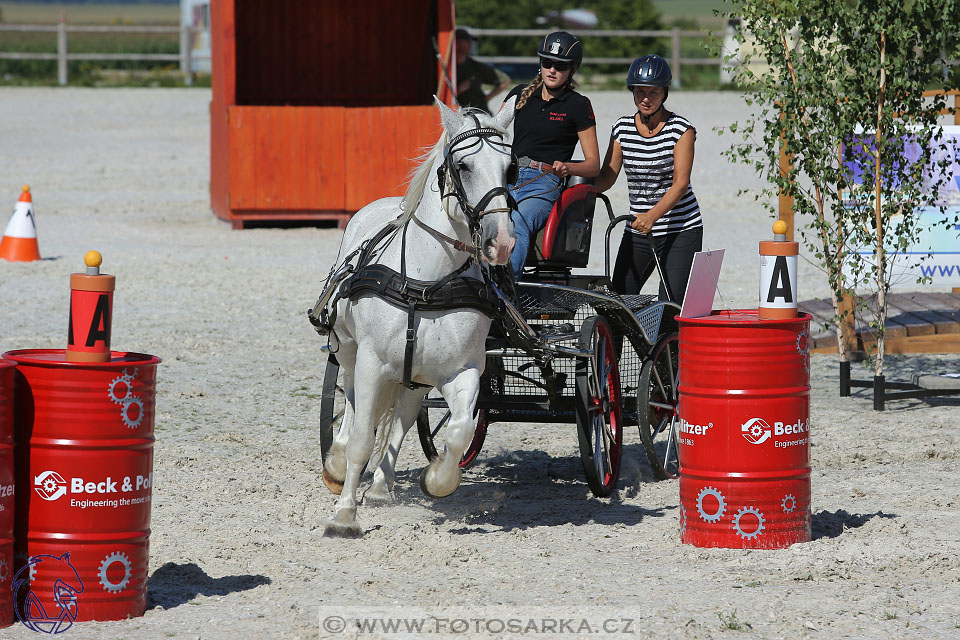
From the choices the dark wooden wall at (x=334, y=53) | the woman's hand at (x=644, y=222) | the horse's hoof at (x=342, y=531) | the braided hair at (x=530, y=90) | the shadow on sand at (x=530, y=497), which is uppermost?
the dark wooden wall at (x=334, y=53)

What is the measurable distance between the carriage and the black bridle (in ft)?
2.33

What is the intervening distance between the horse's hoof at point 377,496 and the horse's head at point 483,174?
70.7 inches

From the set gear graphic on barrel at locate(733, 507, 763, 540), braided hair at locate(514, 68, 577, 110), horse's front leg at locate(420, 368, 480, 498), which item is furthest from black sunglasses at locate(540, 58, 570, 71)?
gear graphic on barrel at locate(733, 507, 763, 540)

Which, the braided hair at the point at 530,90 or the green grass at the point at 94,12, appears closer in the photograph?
the braided hair at the point at 530,90

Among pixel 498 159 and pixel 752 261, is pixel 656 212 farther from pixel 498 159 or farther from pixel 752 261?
pixel 752 261

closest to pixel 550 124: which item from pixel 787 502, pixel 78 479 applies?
pixel 787 502

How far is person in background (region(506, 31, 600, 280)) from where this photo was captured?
6.41 m

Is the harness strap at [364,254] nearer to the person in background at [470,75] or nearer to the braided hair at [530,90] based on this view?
the braided hair at [530,90]

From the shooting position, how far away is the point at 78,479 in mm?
4336

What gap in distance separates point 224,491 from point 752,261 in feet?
29.4

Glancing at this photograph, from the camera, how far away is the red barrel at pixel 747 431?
5.30 m

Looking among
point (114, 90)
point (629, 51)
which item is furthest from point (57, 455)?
point (629, 51)

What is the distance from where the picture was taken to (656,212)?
6660 millimetres

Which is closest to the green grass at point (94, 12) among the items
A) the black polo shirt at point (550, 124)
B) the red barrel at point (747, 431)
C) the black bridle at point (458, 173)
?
the black polo shirt at point (550, 124)
